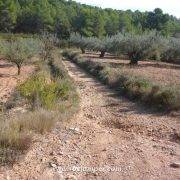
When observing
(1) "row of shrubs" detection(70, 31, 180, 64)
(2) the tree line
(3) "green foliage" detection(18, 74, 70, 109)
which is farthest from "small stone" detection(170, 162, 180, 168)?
(2) the tree line

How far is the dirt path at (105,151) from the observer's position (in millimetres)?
7059

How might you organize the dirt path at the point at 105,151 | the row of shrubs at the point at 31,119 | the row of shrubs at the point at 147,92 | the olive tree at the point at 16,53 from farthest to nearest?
1. the olive tree at the point at 16,53
2. the row of shrubs at the point at 147,92
3. the row of shrubs at the point at 31,119
4. the dirt path at the point at 105,151

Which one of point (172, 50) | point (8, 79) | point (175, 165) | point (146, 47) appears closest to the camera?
point (175, 165)

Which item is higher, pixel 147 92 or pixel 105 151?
pixel 147 92

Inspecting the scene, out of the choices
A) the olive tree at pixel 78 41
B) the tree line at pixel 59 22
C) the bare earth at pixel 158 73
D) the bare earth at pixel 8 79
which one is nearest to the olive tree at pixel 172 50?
the bare earth at pixel 158 73

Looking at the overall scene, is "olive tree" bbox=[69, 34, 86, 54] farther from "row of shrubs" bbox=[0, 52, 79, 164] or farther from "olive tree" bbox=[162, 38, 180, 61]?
"row of shrubs" bbox=[0, 52, 79, 164]

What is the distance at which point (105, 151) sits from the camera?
323 inches

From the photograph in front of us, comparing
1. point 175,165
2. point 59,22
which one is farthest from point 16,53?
point 59,22

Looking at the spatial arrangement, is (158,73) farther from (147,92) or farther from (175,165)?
(175,165)

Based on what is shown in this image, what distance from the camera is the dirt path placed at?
7059 mm

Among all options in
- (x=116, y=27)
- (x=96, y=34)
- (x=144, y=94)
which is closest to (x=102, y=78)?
(x=144, y=94)

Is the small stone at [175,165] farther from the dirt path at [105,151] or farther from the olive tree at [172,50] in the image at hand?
the olive tree at [172,50]

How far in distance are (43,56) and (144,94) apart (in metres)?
24.6

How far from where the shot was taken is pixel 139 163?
7.59 meters
